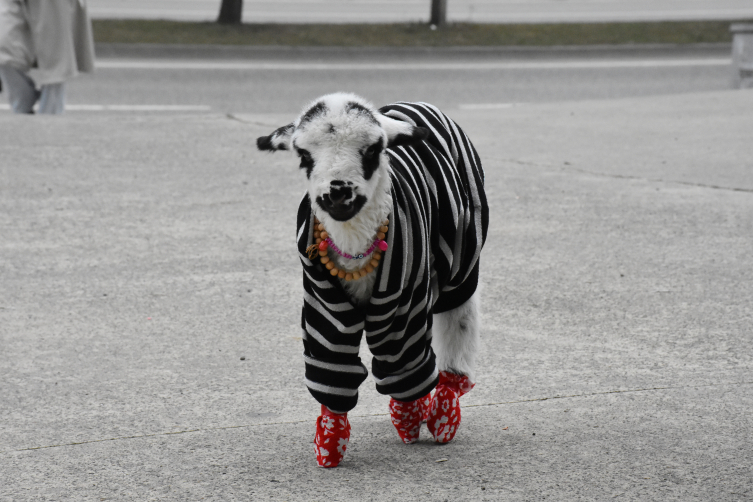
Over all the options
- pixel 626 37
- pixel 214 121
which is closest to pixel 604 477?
pixel 214 121

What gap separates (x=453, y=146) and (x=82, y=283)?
2.48 m

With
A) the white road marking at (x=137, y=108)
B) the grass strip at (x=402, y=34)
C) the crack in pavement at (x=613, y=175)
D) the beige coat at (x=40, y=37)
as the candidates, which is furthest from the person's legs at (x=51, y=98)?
the grass strip at (x=402, y=34)

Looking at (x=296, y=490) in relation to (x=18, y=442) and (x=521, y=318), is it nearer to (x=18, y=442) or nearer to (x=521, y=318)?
(x=18, y=442)

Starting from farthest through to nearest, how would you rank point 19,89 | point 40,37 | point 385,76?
point 385,76 → point 19,89 → point 40,37

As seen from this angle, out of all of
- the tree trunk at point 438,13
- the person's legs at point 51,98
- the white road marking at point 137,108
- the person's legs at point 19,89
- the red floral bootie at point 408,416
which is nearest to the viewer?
the red floral bootie at point 408,416

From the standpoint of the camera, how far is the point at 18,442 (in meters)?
3.40

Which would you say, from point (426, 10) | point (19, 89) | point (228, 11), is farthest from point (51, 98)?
point (426, 10)

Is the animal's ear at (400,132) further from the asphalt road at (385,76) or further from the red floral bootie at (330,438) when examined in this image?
the asphalt road at (385,76)

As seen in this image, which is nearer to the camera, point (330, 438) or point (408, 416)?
point (330, 438)

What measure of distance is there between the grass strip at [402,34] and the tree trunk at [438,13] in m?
0.31

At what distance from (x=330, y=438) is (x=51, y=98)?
23.5 feet

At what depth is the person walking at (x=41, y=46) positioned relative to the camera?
8570 millimetres

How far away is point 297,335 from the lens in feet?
14.6

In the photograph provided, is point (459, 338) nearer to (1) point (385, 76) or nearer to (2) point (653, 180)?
(2) point (653, 180)
